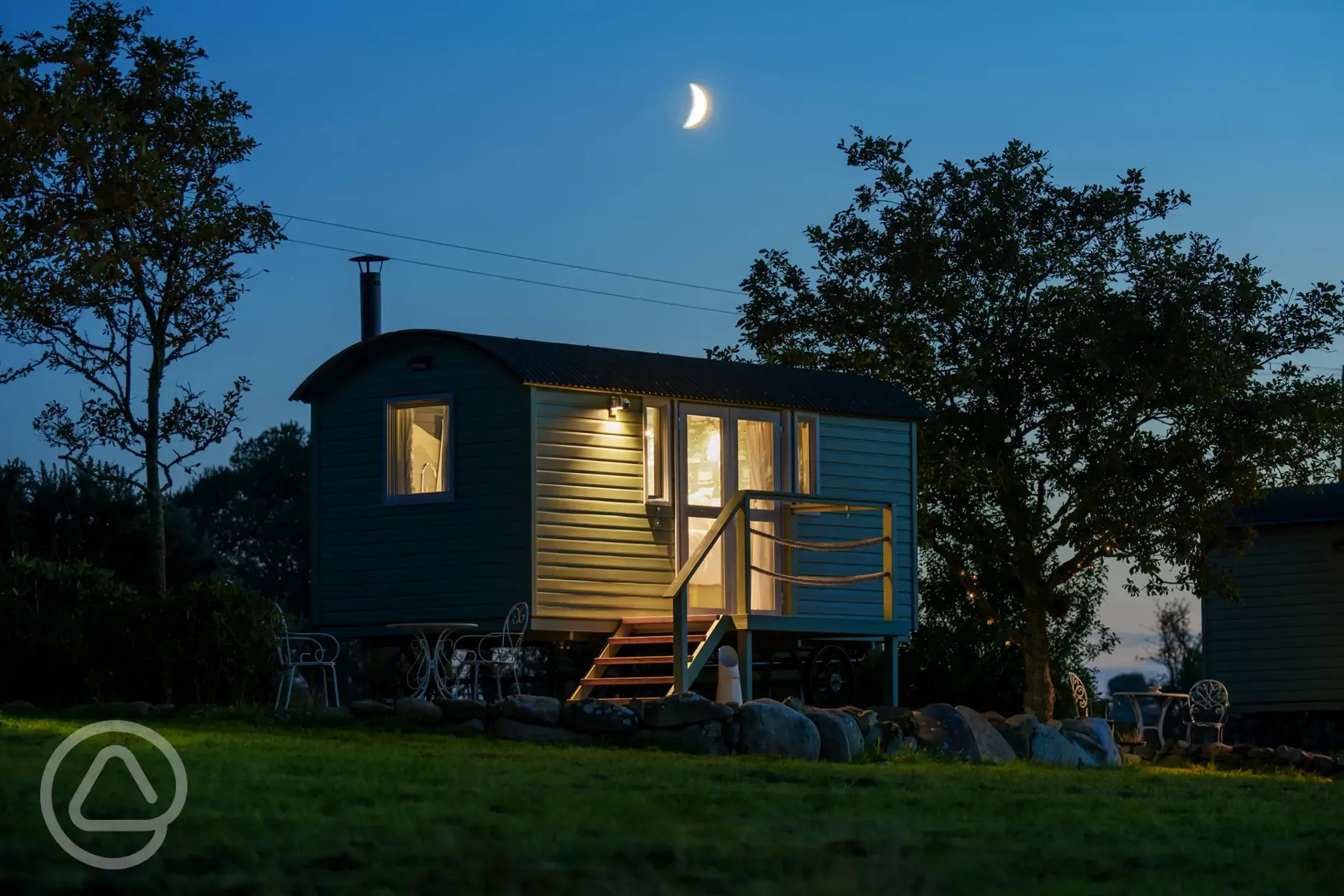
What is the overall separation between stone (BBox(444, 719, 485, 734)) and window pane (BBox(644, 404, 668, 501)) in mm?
4189

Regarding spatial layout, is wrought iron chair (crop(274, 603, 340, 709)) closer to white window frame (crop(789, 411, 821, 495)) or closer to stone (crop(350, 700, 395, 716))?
stone (crop(350, 700, 395, 716))

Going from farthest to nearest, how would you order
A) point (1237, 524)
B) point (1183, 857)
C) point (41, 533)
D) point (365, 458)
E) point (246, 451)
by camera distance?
point (246, 451) < point (41, 533) < point (1237, 524) < point (365, 458) < point (1183, 857)

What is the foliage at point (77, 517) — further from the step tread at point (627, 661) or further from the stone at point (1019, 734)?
the stone at point (1019, 734)

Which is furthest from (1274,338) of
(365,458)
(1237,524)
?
(365,458)

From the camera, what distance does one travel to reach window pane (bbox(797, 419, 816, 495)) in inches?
694

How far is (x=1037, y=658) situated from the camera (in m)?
21.2

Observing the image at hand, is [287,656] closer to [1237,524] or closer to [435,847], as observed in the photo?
[435,847]

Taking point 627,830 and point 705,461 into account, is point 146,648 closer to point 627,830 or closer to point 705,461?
point 705,461

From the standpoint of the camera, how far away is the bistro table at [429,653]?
15.1 metres

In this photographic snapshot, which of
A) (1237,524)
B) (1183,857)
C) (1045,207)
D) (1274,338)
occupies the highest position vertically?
(1045,207)

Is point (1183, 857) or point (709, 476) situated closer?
point (1183, 857)

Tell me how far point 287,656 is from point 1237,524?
1186 centimetres

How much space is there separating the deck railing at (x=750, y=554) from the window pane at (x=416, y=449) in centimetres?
241

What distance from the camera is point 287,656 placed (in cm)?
1489
